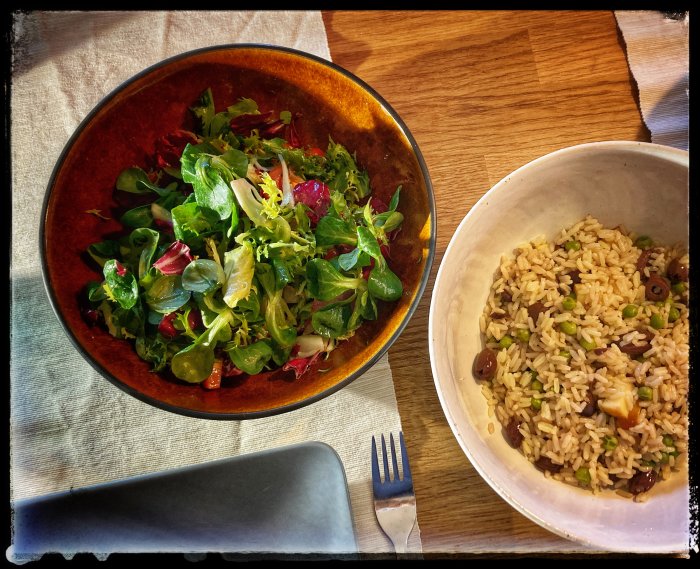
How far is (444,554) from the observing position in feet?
5.12

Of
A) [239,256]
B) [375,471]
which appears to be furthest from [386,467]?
[239,256]

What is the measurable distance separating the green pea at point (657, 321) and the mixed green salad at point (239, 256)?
0.64m

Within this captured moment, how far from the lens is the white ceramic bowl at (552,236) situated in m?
1.34

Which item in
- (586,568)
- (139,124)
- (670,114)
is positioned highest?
(139,124)

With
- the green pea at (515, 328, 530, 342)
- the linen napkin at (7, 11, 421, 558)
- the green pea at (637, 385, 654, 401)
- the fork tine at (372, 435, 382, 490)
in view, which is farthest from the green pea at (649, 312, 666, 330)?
the fork tine at (372, 435, 382, 490)

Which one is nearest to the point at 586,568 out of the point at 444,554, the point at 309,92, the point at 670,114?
the point at 444,554

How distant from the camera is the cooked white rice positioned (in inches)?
55.9

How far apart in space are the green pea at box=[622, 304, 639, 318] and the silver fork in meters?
0.68

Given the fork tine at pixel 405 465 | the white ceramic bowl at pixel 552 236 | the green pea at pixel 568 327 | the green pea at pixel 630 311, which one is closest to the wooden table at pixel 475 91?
the fork tine at pixel 405 465

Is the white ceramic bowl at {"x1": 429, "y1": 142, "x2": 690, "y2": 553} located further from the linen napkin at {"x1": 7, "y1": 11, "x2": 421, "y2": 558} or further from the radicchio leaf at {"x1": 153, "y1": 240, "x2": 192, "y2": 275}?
the radicchio leaf at {"x1": 153, "y1": 240, "x2": 192, "y2": 275}

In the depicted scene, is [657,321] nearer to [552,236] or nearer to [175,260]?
[552,236]

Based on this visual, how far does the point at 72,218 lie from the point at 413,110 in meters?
0.96

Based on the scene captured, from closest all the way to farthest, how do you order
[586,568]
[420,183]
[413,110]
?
[420,183] < [586,568] < [413,110]

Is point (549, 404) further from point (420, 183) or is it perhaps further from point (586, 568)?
point (420, 183)
